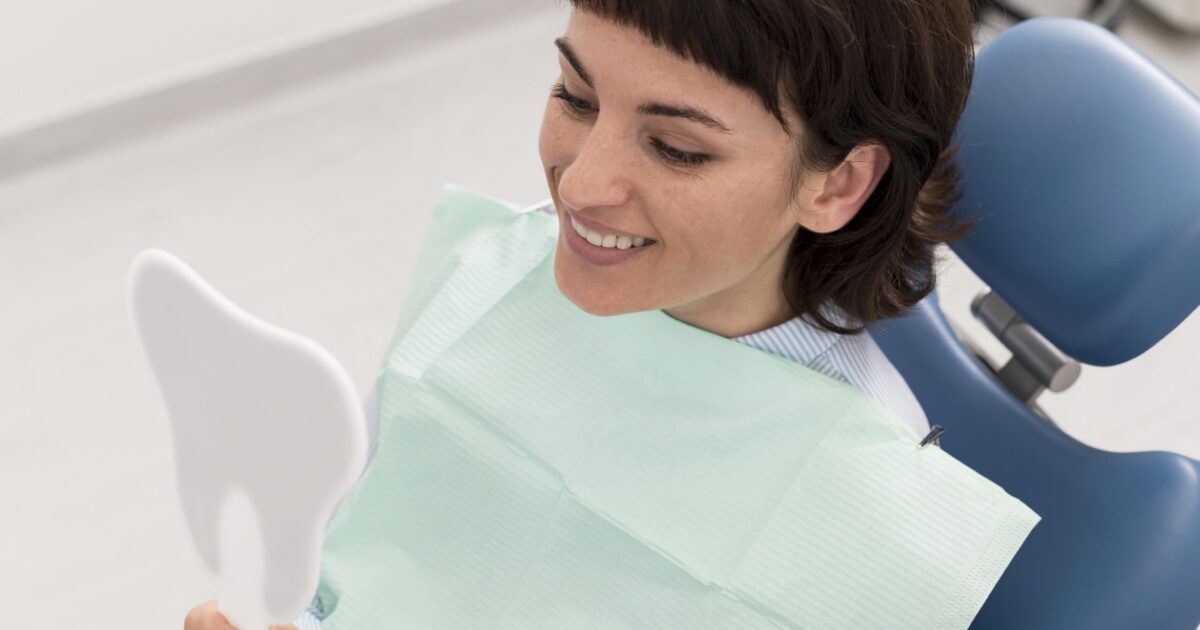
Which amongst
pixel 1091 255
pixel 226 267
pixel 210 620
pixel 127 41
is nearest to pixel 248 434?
pixel 210 620

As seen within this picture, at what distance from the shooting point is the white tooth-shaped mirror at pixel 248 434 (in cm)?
93

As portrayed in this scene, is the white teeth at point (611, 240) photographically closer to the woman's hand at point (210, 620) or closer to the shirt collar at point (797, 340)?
the shirt collar at point (797, 340)

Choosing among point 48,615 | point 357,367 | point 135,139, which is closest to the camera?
point 48,615

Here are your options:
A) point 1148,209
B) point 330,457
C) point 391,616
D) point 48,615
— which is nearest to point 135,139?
point 48,615

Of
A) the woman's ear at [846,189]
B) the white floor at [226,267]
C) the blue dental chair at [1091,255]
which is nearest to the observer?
the woman's ear at [846,189]

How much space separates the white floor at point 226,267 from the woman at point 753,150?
2.97 ft

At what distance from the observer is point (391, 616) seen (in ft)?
4.14

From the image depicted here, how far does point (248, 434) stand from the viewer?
1.01 metres

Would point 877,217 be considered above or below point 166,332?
above

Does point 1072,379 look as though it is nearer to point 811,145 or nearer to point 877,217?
point 877,217

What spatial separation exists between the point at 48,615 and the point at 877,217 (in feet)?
4.76

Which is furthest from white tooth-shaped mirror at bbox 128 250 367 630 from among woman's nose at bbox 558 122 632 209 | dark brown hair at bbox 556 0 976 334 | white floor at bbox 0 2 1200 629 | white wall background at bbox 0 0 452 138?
white wall background at bbox 0 0 452 138

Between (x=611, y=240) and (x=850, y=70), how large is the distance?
245mm

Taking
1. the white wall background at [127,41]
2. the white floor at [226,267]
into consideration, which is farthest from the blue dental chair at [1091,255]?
the white wall background at [127,41]
